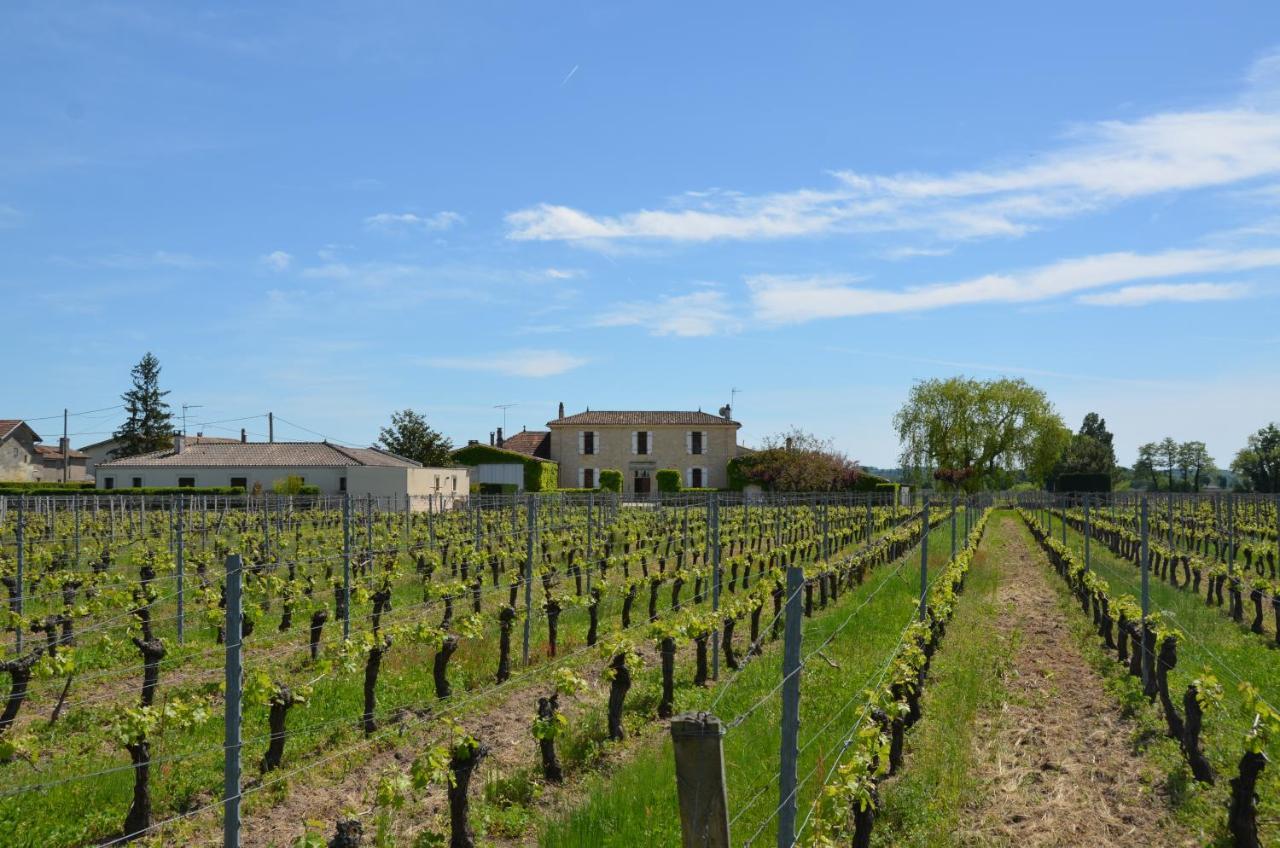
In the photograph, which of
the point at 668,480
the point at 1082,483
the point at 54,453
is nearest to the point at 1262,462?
the point at 1082,483

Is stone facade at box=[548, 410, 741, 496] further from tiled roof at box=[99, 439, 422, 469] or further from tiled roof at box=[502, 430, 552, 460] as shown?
tiled roof at box=[99, 439, 422, 469]

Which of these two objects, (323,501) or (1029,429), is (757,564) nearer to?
(323,501)

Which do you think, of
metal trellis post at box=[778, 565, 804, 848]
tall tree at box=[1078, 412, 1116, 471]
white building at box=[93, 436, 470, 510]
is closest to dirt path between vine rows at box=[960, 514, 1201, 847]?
metal trellis post at box=[778, 565, 804, 848]

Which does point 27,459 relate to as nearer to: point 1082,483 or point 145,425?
point 145,425

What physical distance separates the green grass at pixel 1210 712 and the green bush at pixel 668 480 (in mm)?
42757

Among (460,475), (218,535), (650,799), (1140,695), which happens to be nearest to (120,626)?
(650,799)

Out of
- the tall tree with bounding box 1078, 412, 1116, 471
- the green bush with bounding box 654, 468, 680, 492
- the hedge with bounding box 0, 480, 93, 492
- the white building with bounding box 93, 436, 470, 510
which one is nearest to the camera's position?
the white building with bounding box 93, 436, 470, 510

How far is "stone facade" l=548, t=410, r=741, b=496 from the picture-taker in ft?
197

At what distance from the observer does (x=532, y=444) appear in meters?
63.2

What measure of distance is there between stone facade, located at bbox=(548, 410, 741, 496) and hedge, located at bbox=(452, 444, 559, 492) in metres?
3.90

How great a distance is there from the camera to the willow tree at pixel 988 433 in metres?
63.2

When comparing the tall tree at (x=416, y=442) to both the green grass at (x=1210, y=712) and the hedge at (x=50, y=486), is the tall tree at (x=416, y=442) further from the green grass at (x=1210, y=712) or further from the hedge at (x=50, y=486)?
the green grass at (x=1210, y=712)

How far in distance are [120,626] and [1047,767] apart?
10.6 meters

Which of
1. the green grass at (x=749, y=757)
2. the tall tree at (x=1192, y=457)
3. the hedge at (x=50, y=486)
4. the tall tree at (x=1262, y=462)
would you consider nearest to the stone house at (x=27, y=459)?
the hedge at (x=50, y=486)
